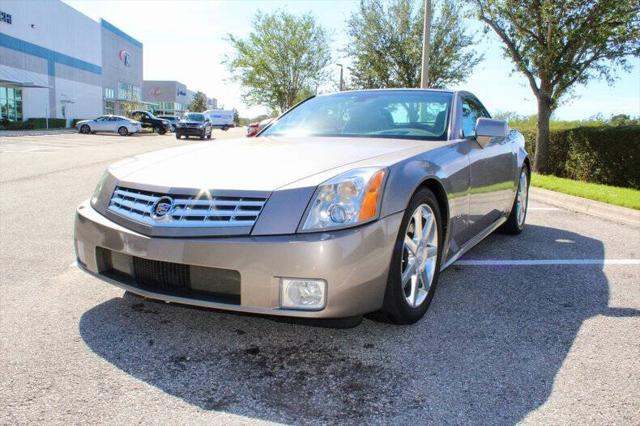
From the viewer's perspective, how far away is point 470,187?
3.89m

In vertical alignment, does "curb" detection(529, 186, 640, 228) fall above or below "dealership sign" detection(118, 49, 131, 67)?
below

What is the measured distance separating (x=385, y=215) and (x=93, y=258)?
162 cm

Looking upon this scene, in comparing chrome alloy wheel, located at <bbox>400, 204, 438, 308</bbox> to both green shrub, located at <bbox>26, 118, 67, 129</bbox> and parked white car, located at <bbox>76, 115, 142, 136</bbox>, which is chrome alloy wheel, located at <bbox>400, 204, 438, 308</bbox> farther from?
green shrub, located at <bbox>26, 118, 67, 129</bbox>

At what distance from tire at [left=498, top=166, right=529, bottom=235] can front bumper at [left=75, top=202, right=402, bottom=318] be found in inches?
136

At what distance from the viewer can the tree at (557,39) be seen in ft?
34.5

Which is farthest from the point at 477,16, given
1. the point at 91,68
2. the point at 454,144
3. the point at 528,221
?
the point at 91,68

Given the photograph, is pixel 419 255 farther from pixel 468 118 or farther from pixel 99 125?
pixel 99 125

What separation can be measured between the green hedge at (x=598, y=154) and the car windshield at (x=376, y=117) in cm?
783

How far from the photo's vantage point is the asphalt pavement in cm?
221

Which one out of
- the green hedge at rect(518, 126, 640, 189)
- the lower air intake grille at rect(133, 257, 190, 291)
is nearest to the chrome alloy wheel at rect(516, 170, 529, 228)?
the lower air intake grille at rect(133, 257, 190, 291)

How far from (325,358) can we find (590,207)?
6503mm

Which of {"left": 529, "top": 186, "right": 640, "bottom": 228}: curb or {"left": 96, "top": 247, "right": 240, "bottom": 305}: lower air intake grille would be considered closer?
{"left": 96, "top": 247, "right": 240, "bottom": 305}: lower air intake grille

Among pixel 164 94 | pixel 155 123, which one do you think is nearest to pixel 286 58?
pixel 155 123

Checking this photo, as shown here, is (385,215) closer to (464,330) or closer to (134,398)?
(464,330)
